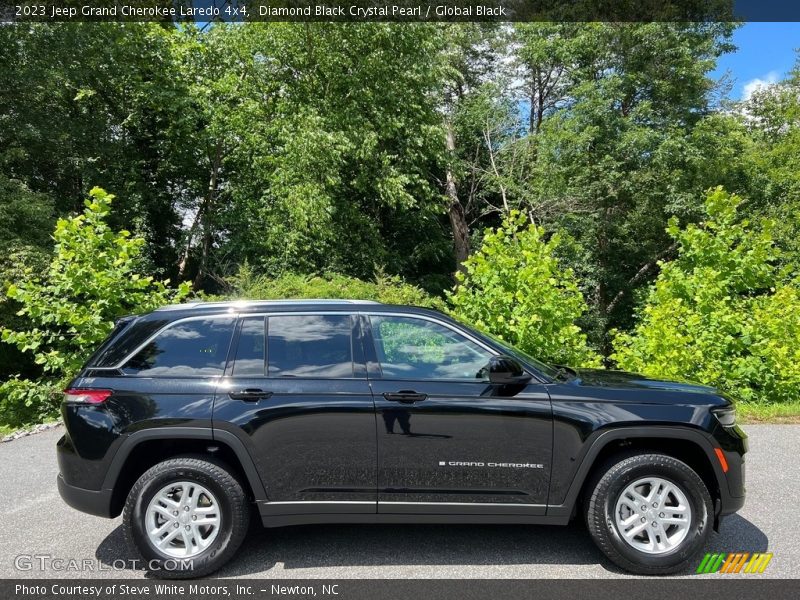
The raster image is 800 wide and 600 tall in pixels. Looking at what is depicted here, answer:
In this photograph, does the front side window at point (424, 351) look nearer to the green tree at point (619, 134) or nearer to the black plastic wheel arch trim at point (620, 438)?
the black plastic wheel arch trim at point (620, 438)

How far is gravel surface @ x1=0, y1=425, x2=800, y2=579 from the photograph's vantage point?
377cm

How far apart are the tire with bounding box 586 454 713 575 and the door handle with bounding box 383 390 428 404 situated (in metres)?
1.27

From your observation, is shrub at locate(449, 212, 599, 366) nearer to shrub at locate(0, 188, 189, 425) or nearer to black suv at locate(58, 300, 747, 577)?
black suv at locate(58, 300, 747, 577)

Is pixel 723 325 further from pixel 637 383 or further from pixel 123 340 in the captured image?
pixel 123 340

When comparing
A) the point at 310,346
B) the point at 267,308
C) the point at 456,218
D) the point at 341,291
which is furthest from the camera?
the point at 456,218

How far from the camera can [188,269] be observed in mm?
19172

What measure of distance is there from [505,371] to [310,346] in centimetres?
131

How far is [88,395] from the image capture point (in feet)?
12.7

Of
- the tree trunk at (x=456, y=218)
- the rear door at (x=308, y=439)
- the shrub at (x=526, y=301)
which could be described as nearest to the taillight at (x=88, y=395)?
the rear door at (x=308, y=439)

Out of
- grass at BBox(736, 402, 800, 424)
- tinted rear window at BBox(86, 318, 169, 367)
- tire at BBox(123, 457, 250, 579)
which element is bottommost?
grass at BBox(736, 402, 800, 424)

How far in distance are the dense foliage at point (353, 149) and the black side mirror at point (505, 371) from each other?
27.8ft

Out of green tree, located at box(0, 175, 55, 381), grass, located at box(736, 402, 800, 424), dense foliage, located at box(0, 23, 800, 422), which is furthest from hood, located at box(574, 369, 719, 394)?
green tree, located at box(0, 175, 55, 381)

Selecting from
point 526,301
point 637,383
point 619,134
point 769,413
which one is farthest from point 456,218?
point 637,383

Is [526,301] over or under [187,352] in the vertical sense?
over
